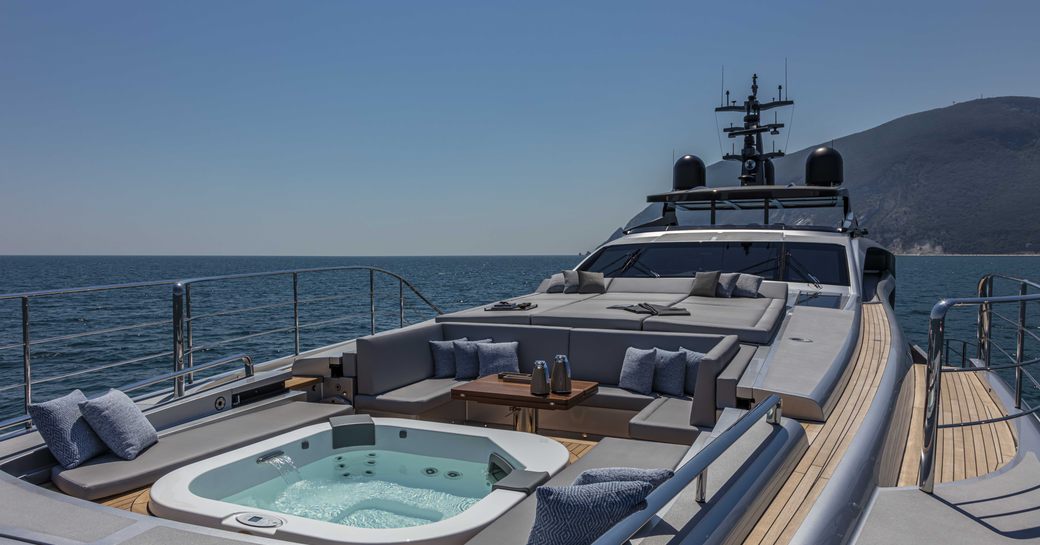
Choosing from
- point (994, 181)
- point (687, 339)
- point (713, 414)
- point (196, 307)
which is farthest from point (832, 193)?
point (994, 181)

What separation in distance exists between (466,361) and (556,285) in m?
2.06

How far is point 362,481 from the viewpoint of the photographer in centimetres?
338

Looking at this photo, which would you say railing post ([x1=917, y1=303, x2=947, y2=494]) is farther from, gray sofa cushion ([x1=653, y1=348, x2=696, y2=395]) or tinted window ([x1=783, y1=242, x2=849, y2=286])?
tinted window ([x1=783, y1=242, x2=849, y2=286])

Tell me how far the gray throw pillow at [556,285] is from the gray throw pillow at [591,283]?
263 mm

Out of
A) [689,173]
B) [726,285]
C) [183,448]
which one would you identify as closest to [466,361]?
[183,448]

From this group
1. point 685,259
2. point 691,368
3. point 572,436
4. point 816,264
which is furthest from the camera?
point 685,259

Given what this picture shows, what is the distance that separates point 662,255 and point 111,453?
16.9 ft

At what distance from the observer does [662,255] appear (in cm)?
682

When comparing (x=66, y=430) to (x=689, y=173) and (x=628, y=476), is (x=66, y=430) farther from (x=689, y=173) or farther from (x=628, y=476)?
(x=689, y=173)

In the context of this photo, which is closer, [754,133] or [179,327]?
[179,327]

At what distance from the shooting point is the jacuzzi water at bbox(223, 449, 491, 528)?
302 centimetres

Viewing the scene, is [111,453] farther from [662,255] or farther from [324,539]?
[662,255]

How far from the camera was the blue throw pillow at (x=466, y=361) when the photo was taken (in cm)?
453

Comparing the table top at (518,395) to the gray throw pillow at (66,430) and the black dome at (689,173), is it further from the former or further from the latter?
the black dome at (689,173)
